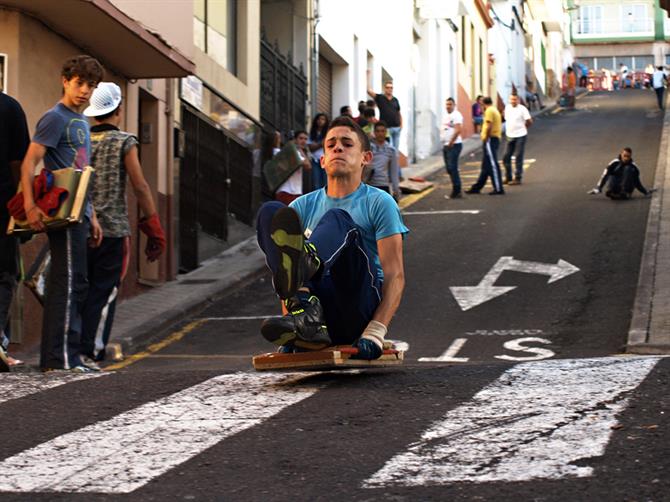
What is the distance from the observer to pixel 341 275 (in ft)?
22.2

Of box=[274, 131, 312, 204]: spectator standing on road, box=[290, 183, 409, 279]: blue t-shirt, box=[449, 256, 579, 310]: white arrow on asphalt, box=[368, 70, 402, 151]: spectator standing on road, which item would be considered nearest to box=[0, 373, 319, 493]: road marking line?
box=[290, 183, 409, 279]: blue t-shirt

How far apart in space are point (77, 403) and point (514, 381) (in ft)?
6.41

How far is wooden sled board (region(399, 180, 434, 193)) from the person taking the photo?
26.8m

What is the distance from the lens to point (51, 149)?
27.8ft

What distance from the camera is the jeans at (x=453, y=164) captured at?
82.9 feet

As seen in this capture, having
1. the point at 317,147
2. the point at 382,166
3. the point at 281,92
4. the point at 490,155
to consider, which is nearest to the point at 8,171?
the point at 382,166

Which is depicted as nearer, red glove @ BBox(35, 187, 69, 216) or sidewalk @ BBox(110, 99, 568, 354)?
red glove @ BBox(35, 187, 69, 216)

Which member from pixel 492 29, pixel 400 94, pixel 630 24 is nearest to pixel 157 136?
pixel 400 94

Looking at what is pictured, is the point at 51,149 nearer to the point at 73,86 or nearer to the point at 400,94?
the point at 73,86

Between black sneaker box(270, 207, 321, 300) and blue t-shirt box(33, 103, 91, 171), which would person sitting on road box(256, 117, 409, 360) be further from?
blue t-shirt box(33, 103, 91, 171)

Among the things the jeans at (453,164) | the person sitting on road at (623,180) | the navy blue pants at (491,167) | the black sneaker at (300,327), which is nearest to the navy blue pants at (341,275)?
the black sneaker at (300,327)

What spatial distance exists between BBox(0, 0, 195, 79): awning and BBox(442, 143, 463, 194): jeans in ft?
31.8

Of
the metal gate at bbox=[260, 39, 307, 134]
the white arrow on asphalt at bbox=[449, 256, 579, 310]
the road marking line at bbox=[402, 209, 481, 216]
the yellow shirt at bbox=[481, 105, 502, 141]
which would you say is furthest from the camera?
the yellow shirt at bbox=[481, 105, 502, 141]

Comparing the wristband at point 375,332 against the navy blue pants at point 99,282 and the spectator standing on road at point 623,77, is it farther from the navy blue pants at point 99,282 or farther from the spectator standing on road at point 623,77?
the spectator standing on road at point 623,77
